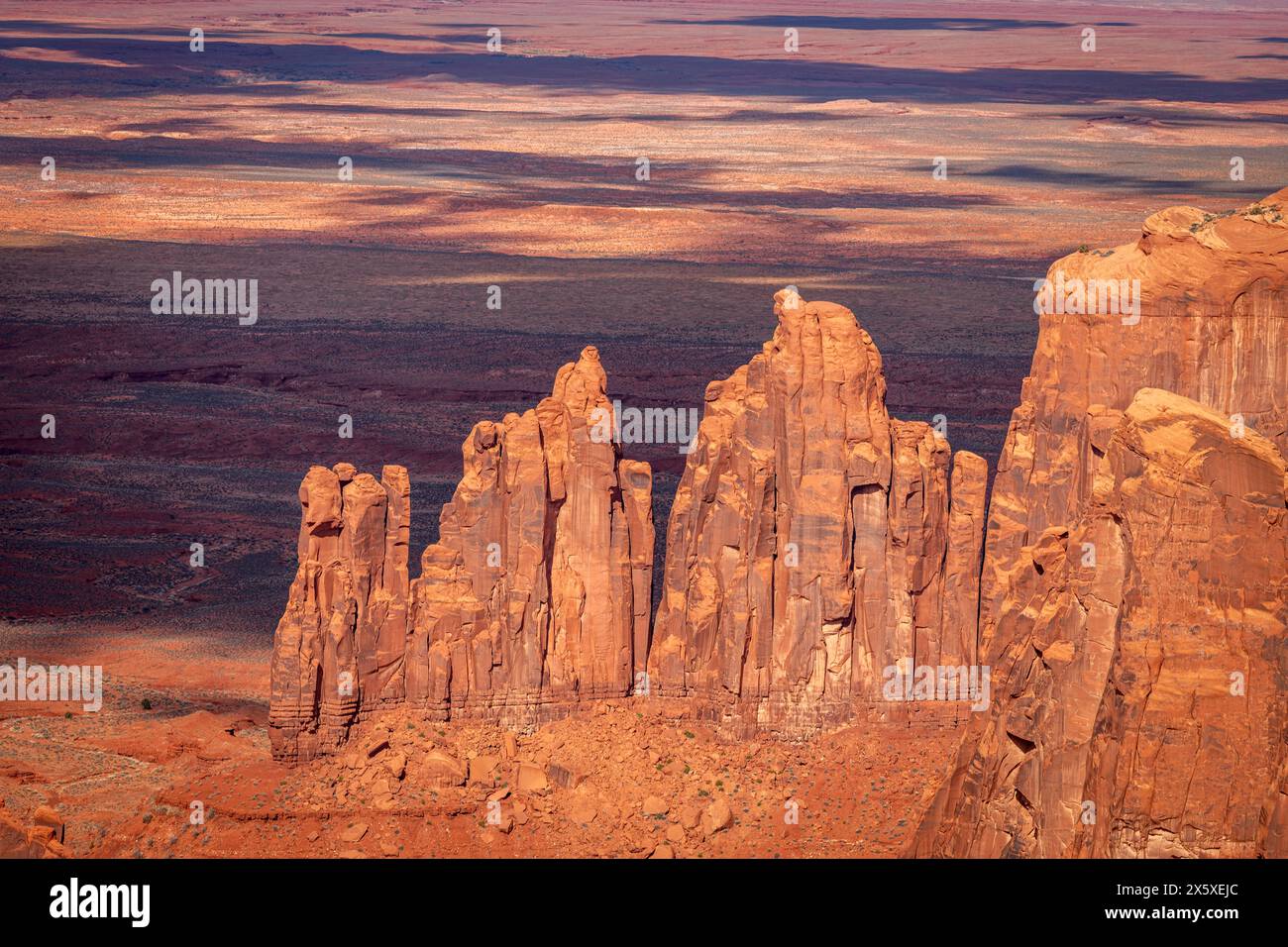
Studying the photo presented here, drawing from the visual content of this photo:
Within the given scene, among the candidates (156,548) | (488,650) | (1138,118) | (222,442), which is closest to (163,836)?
(488,650)

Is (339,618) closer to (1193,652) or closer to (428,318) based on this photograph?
(1193,652)

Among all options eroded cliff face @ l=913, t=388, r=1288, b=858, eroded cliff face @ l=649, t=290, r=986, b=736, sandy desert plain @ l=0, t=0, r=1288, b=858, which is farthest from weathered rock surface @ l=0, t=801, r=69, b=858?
eroded cliff face @ l=913, t=388, r=1288, b=858

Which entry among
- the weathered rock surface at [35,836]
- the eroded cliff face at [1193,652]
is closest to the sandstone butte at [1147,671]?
the eroded cliff face at [1193,652]

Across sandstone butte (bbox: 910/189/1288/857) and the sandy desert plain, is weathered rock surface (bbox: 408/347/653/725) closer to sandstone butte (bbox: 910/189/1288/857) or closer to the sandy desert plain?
the sandy desert plain

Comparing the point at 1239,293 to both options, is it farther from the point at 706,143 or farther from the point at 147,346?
the point at 706,143

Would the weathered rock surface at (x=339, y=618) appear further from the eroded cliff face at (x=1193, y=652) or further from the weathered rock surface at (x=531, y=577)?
the eroded cliff face at (x=1193, y=652)

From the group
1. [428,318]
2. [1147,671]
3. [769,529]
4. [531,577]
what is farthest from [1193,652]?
[428,318]
